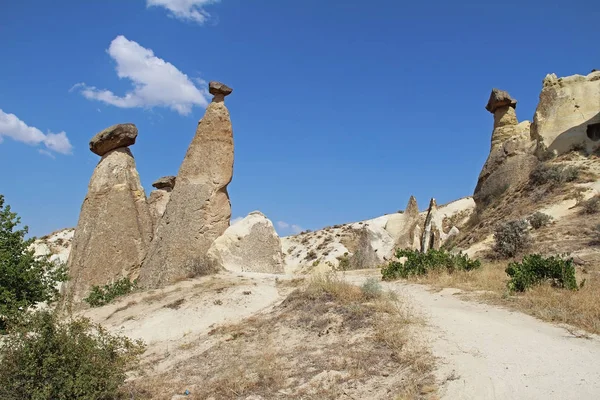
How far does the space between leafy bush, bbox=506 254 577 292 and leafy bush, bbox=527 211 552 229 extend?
6.84 meters

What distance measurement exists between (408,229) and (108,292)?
11.6 m

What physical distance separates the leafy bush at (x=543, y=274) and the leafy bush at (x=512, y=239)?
4862 millimetres

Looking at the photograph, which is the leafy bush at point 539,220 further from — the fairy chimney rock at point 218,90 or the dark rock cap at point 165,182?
the dark rock cap at point 165,182

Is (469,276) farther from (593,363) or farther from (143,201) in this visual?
(143,201)

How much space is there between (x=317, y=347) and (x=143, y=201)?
31.0 ft

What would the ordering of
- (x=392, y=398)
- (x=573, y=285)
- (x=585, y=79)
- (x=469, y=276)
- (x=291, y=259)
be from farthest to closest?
(x=291, y=259) → (x=585, y=79) → (x=469, y=276) → (x=573, y=285) → (x=392, y=398)

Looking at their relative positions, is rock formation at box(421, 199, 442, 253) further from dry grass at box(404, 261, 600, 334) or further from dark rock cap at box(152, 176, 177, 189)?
dark rock cap at box(152, 176, 177, 189)

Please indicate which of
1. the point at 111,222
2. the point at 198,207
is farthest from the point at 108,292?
the point at 198,207

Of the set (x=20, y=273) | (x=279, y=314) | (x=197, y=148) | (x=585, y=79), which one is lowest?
(x=279, y=314)

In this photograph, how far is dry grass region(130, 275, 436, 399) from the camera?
5289mm

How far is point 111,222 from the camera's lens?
45.3 feet

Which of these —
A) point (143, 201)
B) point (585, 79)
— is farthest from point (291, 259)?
point (585, 79)

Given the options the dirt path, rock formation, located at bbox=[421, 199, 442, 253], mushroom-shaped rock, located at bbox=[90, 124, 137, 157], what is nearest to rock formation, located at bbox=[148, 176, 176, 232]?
mushroom-shaped rock, located at bbox=[90, 124, 137, 157]

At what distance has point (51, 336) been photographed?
5.79 metres
